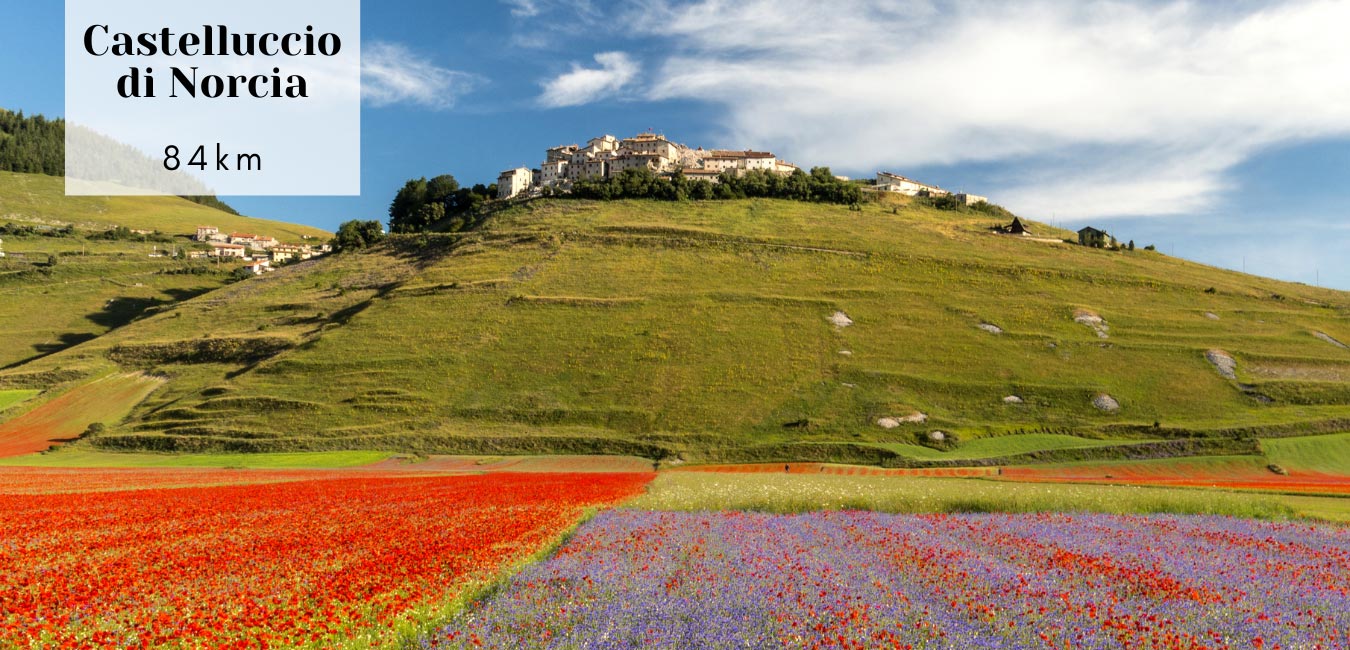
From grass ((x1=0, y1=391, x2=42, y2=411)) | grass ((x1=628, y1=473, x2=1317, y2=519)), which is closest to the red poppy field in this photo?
grass ((x1=628, y1=473, x2=1317, y2=519))

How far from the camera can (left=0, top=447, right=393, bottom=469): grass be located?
71.8 metres

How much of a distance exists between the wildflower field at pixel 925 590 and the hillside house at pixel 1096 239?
526 ft

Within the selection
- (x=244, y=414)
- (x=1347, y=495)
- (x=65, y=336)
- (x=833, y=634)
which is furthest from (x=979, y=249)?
(x=65, y=336)

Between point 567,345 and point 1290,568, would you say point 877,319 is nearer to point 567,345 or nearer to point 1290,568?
point 567,345

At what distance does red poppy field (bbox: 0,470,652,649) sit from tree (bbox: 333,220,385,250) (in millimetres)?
161378

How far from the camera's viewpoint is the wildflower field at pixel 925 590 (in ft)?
40.0

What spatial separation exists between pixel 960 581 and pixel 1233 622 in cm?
471

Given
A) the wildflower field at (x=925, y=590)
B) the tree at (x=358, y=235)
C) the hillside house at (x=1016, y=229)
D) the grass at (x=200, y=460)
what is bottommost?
the grass at (x=200, y=460)

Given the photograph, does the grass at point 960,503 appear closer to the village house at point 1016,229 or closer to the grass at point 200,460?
the grass at point 200,460

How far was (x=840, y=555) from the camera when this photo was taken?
1894cm

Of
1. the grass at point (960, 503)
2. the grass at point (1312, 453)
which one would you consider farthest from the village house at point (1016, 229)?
the grass at point (960, 503)

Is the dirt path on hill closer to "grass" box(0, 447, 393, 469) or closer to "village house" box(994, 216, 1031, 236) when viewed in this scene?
"grass" box(0, 447, 393, 469)

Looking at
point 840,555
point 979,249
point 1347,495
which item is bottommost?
point 1347,495

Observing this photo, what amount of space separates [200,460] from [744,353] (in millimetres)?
65758
